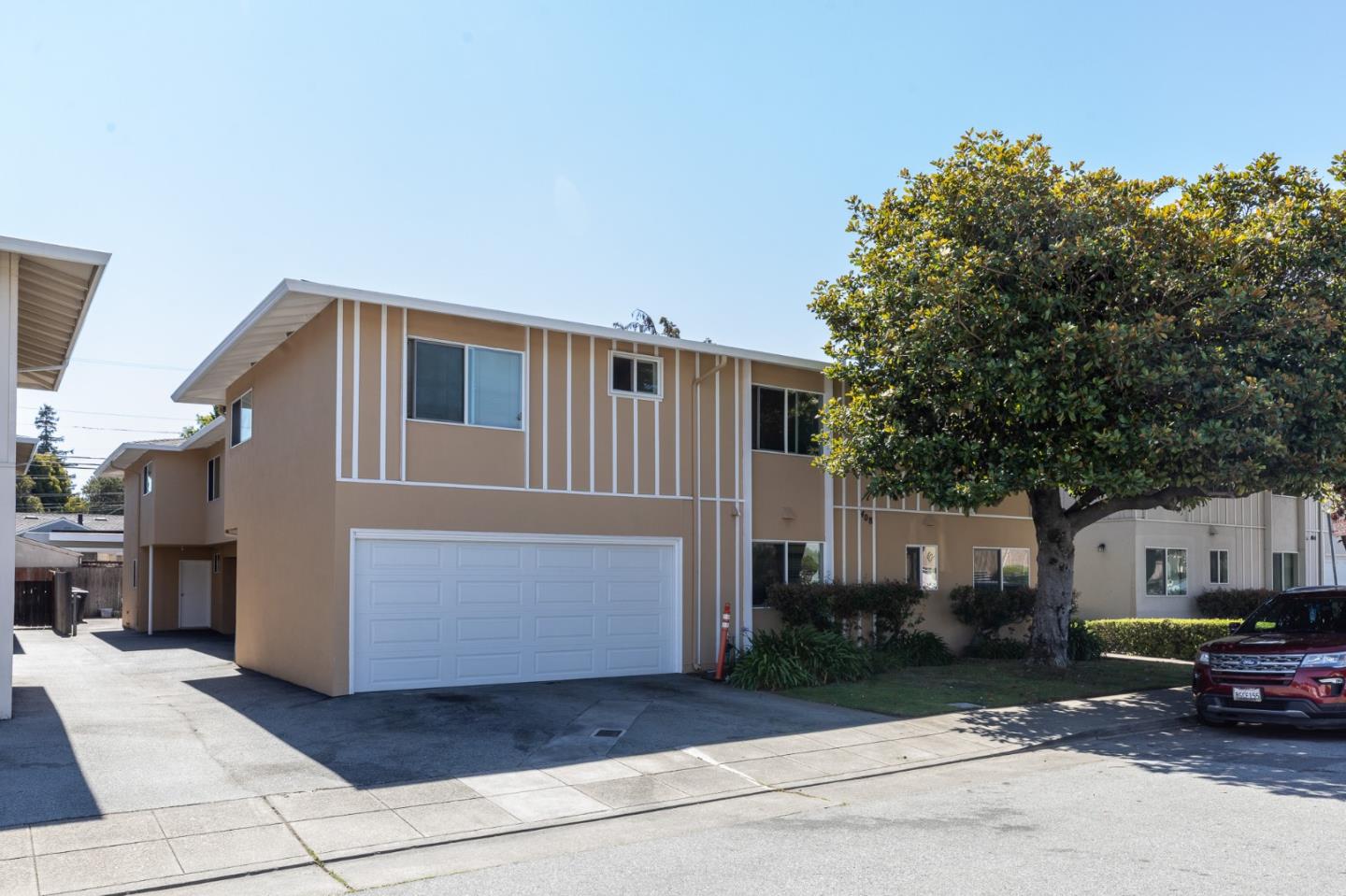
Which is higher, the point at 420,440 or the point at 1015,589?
the point at 420,440

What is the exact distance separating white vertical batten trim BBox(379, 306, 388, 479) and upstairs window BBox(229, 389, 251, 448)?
550 centimetres

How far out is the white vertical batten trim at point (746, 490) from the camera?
1789 centimetres

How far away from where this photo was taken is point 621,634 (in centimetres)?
1658

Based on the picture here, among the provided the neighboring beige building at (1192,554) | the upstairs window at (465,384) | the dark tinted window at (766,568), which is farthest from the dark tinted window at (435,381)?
the neighboring beige building at (1192,554)

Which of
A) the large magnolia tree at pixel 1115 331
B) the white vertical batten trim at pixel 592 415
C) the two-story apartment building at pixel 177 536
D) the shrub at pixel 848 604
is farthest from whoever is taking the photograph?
the two-story apartment building at pixel 177 536

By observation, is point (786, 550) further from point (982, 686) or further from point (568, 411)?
point (568, 411)

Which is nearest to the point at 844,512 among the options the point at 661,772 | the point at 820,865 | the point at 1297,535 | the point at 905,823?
the point at 661,772

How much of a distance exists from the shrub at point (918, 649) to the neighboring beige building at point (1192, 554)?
8.38 m

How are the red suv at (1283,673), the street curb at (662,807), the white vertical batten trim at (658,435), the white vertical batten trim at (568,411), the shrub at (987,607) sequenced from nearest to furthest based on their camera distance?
the street curb at (662,807)
the red suv at (1283,673)
the white vertical batten trim at (568,411)
the white vertical batten trim at (658,435)
the shrub at (987,607)

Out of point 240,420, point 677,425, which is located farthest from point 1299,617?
point 240,420

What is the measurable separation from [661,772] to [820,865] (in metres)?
3.38

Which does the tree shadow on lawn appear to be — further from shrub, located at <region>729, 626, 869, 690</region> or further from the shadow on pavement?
the shadow on pavement

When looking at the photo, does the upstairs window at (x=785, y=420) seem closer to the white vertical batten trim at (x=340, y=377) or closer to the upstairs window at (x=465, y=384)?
the upstairs window at (x=465, y=384)

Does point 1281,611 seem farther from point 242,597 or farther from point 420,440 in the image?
point 242,597
